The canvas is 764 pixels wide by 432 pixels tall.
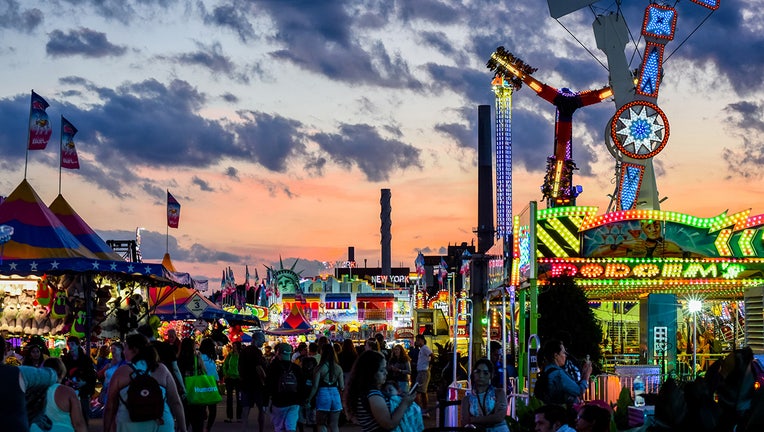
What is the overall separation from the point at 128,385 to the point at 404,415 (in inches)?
103

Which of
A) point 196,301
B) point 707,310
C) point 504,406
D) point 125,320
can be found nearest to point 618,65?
point 707,310

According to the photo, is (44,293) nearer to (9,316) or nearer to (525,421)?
(9,316)

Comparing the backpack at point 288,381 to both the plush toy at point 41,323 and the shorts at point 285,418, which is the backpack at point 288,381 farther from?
the plush toy at point 41,323

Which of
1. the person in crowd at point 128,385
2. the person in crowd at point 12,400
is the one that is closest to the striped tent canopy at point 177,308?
the person in crowd at point 128,385

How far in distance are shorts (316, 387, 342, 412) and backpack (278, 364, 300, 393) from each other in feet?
1.33

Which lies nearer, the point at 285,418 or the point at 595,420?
the point at 595,420

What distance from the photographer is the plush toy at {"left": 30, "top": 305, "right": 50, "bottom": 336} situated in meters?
26.7

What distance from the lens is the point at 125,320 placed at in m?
26.9

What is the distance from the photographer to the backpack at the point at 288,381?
15.7 m

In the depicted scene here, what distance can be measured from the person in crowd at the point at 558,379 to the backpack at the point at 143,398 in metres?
3.54

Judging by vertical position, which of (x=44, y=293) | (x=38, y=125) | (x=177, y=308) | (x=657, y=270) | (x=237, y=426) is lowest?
(x=237, y=426)

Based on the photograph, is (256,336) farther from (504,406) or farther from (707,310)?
(707,310)

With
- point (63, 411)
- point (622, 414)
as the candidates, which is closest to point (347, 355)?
point (622, 414)

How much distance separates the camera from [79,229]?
28562mm
